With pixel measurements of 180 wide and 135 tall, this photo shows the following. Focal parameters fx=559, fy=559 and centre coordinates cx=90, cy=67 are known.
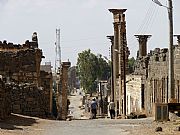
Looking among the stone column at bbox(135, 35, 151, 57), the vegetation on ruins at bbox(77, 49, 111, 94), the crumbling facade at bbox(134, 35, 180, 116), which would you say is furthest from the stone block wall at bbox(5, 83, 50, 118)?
the vegetation on ruins at bbox(77, 49, 111, 94)

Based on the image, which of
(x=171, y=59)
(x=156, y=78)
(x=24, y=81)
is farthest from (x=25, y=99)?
(x=156, y=78)

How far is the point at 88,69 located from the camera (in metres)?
106

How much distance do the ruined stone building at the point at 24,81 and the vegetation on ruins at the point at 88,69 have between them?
6867 cm

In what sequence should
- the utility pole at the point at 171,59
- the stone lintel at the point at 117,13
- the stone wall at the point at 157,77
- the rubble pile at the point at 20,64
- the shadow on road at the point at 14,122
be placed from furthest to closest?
the stone lintel at the point at 117,13 < the rubble pile at the point at 20,64 < the stone wall at the point at 157,77 < the utility pole at the point at 171,59 < the shadow on road at the point at 14,122

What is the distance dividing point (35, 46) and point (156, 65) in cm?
802

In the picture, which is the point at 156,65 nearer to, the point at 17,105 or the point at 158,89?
the point at 158,89

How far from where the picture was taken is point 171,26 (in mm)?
25125

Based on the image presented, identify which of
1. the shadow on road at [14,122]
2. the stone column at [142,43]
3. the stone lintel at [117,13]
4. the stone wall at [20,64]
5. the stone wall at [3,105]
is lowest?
the shadow on road at [14,122]

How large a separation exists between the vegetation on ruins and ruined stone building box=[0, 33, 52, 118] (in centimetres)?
6867

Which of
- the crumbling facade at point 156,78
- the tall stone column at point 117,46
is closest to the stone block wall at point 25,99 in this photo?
the crumbling facade at point 156,78

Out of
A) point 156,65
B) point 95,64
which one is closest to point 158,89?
point 156,65

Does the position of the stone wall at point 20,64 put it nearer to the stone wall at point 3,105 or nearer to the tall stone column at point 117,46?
the stone wall at point 3,105

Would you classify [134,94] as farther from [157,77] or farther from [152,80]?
[157,77]

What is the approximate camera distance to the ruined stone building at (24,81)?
27.6 m
